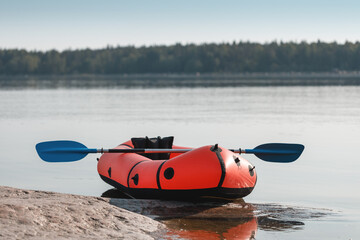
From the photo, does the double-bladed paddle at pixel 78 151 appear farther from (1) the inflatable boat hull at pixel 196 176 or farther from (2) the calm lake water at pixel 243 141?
(1) the inflatable boat hull at pixel 196 176

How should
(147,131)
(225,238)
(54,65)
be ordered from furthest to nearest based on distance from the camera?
1. (54,65)
2. (147,131)
3. (225,238)

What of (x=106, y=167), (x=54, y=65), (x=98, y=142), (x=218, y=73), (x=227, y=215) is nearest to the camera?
(x=227, y=215)

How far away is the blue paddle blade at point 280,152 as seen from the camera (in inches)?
402

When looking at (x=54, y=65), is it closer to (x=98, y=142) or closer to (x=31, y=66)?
(x=31, y=66)

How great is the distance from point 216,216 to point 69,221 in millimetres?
2284

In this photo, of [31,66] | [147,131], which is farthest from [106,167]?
[31,66]

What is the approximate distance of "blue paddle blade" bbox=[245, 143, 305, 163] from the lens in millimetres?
10219

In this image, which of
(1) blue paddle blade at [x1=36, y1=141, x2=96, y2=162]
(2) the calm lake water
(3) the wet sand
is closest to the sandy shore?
(3) the wet sand

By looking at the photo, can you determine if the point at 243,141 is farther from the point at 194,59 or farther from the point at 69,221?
the point at 194,59

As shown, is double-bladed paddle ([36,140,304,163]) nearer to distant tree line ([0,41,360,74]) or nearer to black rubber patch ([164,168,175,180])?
black rubber patch ([164,168,175,180])

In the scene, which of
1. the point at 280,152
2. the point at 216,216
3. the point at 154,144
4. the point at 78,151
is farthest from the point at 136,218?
the point at 280,152

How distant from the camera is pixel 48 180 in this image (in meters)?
10.9

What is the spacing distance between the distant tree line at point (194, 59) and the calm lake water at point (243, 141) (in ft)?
422

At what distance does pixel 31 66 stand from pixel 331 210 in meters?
167
